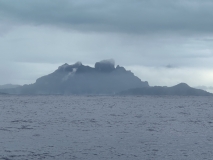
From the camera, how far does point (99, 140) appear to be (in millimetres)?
49781

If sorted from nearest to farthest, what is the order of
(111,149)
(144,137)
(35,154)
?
(35,154), (111,149), (144,137)

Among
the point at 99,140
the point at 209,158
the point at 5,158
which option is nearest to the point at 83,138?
the point at 99,140

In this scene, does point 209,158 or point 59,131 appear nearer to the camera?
point 209,158

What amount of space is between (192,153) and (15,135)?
26666 millimetres

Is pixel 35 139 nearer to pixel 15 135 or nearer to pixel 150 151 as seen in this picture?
pixel 15 135

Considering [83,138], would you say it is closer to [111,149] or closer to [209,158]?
[111,149]

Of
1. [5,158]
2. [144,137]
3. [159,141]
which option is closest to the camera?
[5,158]

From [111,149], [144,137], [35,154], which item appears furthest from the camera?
[144,137]

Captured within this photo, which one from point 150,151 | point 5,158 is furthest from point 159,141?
point 5,158

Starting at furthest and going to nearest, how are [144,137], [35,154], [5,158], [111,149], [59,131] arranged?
[59,131] → [144,137] → [111,149] → [35,154] → [5,158]

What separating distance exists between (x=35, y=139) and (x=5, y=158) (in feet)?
40.9

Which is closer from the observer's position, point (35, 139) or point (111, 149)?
point (111, 149)

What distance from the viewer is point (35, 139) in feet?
165

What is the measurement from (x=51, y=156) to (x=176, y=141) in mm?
18703
